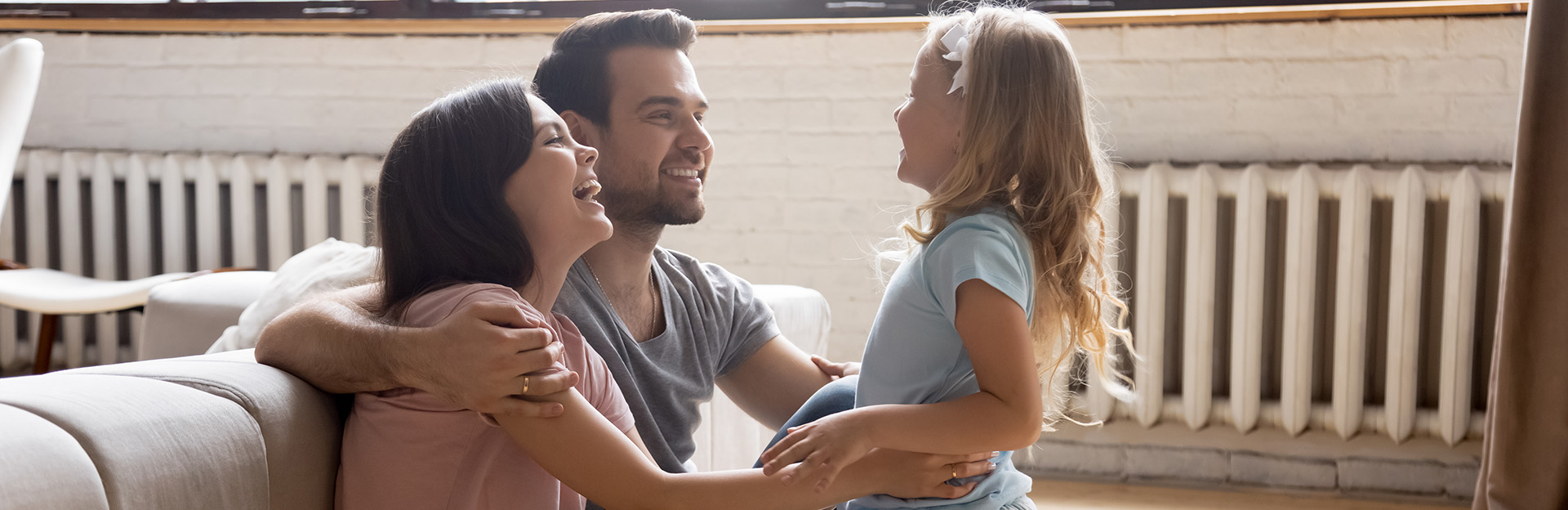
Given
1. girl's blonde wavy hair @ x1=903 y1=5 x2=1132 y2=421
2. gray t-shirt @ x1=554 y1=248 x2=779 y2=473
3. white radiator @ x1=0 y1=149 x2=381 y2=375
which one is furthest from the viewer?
white radiator @ x1=0 y1=149 x2=381 y2=375

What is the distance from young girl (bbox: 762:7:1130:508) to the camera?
992 mm

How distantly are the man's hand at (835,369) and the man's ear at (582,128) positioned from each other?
1.43ft

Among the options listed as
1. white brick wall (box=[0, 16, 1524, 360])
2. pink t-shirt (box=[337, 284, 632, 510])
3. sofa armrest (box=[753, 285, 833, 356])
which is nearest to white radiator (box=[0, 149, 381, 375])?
white brick wall (box=[0, 16, 1524, 360])

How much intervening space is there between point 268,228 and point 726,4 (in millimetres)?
1461

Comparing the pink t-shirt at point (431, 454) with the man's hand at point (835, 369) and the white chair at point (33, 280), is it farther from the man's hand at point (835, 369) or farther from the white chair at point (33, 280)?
the white chair at point (33, 280)

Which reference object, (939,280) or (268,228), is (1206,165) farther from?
(268,228)

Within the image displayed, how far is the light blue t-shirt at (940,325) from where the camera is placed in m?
1.02

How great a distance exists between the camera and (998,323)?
99 centimetres

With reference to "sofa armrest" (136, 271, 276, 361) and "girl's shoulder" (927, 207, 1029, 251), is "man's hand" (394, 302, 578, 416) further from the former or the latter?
"sofa armrest" (136, 271, 276, 361)

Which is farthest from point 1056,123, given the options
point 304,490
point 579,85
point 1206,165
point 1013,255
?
point 1206,165

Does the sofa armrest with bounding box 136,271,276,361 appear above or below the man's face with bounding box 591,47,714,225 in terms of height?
below

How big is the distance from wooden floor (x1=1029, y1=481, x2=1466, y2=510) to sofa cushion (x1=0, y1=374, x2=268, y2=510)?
1.94 metres

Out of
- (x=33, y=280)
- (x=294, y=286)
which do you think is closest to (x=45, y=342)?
(x=33, y=280)

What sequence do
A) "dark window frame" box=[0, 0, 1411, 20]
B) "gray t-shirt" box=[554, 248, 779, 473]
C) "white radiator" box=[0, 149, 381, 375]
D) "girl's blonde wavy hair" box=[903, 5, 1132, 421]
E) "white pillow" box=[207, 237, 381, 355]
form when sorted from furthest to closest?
1. "white radiator" box=[0, 149, 381, 375]
2. "dark window frame" box=[0, 0, 1411, 20]
3. "white pillow" box=[207, 237, 381, 355]
4. "gray t-shirt" box=[554, 248, 779, 473]
5. "girl's blonde wavy hair" box=[903, 5, 1132, 421]
